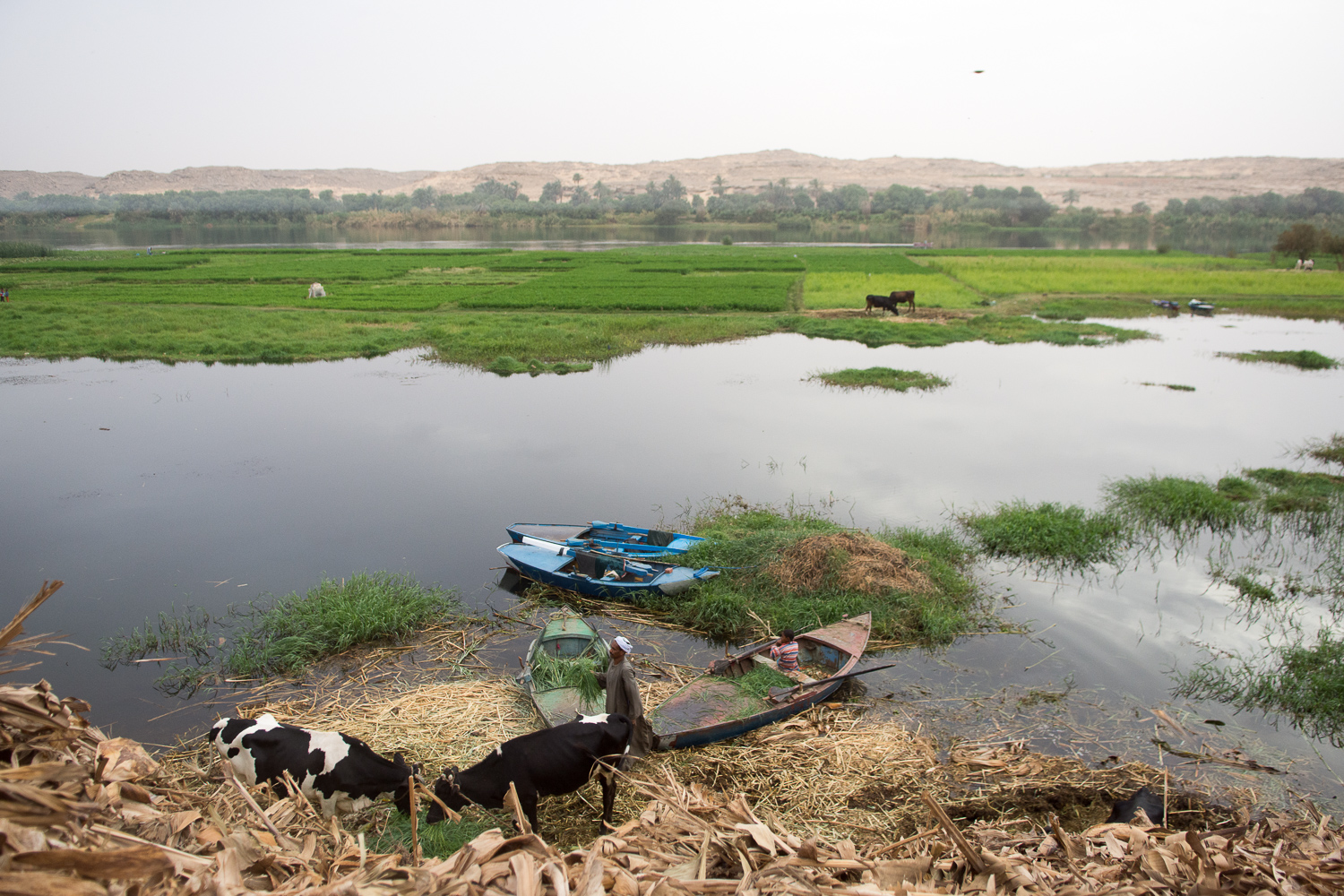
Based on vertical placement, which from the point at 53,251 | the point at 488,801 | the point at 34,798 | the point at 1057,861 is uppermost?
the point at 53,251

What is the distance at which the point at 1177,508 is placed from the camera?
1343 centimetres

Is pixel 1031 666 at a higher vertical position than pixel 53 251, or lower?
lower

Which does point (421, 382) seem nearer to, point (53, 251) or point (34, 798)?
point (34, 798)

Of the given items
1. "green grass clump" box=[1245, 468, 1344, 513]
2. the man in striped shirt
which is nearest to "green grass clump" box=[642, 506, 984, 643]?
the man in striped shirt

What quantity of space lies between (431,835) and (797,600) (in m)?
5.90

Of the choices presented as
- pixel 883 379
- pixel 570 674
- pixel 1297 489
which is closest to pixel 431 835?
pixel 570 674

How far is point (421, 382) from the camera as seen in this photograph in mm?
22266

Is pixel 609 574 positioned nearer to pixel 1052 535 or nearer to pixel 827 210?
pixel 1052 535

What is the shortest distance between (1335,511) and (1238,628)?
542cm

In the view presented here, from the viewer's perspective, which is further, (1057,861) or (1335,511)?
(1335,511)

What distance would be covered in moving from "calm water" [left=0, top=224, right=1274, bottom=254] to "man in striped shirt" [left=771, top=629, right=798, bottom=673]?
72920 millimetres

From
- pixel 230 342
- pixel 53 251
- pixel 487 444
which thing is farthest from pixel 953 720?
pixel 53 251

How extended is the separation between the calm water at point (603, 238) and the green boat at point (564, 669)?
237 ft

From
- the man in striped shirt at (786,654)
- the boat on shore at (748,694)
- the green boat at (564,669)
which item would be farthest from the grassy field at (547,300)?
the man in striped shirt at (786,654)
